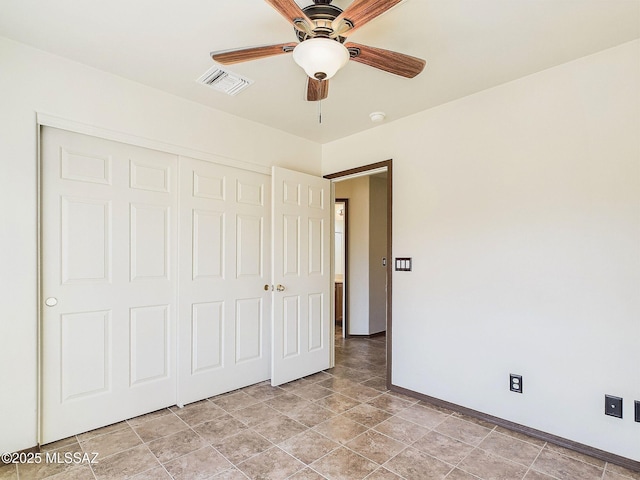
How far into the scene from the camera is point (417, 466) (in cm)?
205

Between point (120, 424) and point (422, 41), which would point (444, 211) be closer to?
point (422, 41)

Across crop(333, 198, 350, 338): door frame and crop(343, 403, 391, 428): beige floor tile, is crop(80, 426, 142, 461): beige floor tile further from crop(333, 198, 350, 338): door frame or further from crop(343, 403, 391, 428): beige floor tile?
crop(333, 198, 350, 338): door frame

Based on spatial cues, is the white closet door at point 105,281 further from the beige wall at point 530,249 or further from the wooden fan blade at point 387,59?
the beige wall at point 530,249

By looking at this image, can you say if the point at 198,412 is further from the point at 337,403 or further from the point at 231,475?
the point at 337,403

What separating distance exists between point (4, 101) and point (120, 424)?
7.38 ft

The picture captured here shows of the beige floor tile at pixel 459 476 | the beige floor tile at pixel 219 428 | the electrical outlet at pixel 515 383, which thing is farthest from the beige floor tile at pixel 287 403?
the electrical outlet at pixel 515 383

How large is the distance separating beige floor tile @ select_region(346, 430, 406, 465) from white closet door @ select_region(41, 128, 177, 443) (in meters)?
1.54

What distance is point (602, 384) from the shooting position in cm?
214

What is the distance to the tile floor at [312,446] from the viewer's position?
198cm

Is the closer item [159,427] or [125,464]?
[125,464]

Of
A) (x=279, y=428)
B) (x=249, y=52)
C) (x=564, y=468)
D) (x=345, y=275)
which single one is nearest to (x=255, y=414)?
(x=279, y=428)

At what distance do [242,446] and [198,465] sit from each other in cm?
30

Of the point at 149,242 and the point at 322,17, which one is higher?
the point at 322,17

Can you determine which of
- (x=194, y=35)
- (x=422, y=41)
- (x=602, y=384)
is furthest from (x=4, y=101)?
(x=602, y=384)
